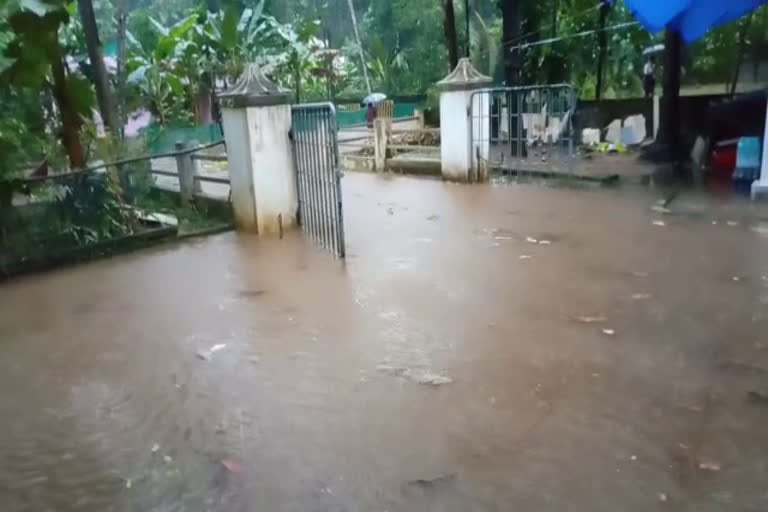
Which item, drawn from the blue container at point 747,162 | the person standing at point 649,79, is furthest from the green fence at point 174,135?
the person standing at point 649,79

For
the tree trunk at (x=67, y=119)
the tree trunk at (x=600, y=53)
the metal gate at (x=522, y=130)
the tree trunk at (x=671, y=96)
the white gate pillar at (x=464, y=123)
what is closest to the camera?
the tree trunk at (x=67, y=119)

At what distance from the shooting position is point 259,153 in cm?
702

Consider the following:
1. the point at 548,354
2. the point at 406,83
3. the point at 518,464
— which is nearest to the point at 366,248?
the point at 548,354

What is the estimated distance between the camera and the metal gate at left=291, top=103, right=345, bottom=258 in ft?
19.6

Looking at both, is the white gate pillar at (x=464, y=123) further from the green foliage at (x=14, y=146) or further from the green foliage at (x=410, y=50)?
the green foliage at (x=410, y=50)

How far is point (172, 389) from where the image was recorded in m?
3.72

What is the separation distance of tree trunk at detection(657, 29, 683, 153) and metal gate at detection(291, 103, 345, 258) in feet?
24.2

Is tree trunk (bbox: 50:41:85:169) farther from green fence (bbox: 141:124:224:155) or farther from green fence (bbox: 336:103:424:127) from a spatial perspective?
green fence (bbox: 336:103:424:127)

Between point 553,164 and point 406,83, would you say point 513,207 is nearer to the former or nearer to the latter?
point 553,164

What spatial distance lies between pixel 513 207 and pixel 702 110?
6.31 meters

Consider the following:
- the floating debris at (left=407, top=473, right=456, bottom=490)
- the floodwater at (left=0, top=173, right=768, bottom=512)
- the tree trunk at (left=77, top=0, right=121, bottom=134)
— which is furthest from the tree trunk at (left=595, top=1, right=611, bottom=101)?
the floating debris at (left=407, top=473, right=456, bottom=490)

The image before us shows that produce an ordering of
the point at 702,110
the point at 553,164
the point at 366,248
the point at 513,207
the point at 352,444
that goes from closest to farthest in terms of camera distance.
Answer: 1. the point at 352,444
2. the point at 366,248
3. the point at 513,207
4. the point at 553,164
5. the point at 702,110

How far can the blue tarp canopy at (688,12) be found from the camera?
8.78m

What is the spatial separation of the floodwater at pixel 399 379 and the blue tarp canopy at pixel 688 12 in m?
3.86
